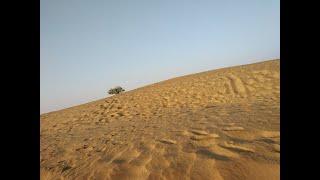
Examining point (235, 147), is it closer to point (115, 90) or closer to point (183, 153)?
point (183, 153)

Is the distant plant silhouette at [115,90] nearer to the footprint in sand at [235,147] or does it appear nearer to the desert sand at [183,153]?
the desert sand at [183,153]

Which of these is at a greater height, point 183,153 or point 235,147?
point 235,147

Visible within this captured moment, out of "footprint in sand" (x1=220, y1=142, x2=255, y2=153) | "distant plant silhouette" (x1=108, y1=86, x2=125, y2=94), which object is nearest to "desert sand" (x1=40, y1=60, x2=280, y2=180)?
"footprint in sand" (x1=220, y1=142, x2=255, y2=153)

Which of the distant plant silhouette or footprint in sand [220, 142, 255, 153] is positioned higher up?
the distant plant silhouette

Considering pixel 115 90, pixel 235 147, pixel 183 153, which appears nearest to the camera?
pixel 235 147

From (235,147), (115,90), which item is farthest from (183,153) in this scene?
(115,90)

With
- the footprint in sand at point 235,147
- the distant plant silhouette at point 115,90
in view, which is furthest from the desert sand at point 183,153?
the distant plant silhouette at point 115,90

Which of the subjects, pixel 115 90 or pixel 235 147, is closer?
pixel 235 147

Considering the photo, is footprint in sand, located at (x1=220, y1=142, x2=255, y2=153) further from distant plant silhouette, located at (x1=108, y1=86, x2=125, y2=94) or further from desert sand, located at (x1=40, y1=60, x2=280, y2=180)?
distant plant silhouette, located at (x1=108, y1=86, x2=125, y2=94)

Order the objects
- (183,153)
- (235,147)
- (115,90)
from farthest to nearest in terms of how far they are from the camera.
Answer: (115,90) → (183,153) → (235,147)
